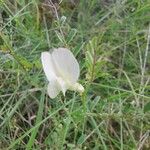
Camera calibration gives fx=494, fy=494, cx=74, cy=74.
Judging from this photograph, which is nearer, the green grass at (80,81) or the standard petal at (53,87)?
the standard petal at (53,87)

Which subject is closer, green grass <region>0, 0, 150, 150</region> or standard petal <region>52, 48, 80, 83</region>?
standard petal <region>52, 48, 80, 83</region>

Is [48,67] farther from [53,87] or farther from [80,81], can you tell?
[80,81]

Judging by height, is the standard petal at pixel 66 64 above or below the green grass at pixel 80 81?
above

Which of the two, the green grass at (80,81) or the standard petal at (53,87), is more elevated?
the standard petal at (53,87)

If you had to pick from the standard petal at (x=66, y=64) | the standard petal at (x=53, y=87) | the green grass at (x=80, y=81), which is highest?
the standard petal at (x=66, y=64)

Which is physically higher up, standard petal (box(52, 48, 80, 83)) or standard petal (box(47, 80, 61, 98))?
standard petal (box(52, 48, 80, 83))

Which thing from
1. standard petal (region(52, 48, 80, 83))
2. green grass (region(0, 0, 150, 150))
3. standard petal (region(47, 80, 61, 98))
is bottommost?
green grass (region(0, 0, 150, 150))
